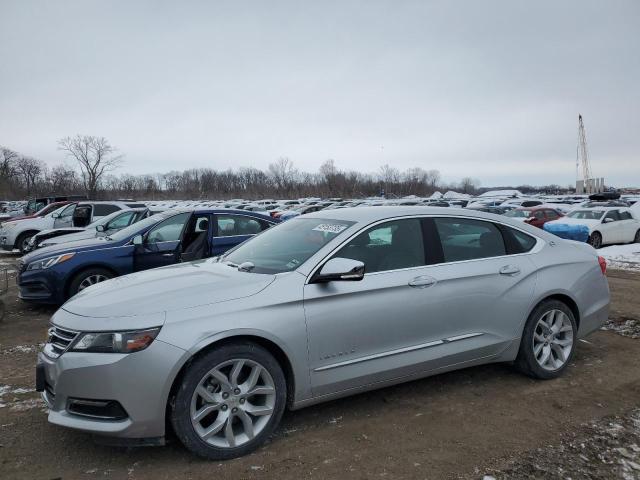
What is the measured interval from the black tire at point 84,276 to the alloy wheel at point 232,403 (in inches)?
193

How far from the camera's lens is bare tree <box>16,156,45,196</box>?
10500 cm

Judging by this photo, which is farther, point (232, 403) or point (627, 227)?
point (627, 227)

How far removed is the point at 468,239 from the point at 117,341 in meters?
2.94

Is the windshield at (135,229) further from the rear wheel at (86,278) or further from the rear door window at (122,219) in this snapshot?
the rear door window at (122,219)

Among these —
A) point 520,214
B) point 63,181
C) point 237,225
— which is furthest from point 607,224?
point 63,181

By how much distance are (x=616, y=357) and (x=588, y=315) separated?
75 centimetres

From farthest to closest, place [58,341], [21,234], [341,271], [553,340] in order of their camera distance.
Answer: [21,234] < [553,340] < [341,271] < [58,341]

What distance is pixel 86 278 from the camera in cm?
723

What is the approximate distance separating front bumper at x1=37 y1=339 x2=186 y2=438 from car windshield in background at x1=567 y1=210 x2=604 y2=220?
58.3 ft

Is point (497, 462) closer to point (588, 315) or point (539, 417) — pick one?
point (539, 417)

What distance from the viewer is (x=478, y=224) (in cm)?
440

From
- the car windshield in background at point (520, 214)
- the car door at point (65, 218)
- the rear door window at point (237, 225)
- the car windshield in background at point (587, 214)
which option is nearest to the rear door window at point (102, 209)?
the car door at point (65, 218)

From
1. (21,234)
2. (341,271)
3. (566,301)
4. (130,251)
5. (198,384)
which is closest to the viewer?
(198,384)

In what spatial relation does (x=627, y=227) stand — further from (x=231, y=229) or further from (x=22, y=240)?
(x=22, y=240)
